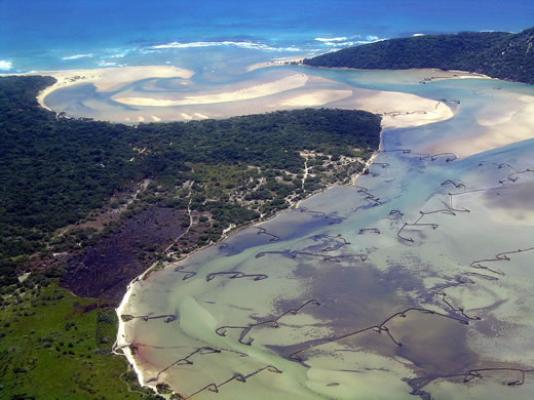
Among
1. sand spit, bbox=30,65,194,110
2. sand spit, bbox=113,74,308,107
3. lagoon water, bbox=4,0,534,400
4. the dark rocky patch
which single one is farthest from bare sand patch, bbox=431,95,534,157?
sand spit, bbox=30,65,194,110

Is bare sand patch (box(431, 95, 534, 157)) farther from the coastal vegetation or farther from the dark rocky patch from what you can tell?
the dark rocky patch

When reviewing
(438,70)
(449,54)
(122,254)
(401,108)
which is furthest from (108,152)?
(449,54)

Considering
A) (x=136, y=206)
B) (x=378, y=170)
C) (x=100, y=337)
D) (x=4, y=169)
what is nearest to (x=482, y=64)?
(x=378, y=170)

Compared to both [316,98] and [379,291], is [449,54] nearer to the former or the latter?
[316,98]

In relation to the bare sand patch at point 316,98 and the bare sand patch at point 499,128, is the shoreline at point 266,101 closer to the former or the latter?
the bare sand patch at point 316,98

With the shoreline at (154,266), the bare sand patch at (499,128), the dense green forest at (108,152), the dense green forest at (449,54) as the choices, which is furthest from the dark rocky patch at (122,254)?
the dense green forest at (449,54)

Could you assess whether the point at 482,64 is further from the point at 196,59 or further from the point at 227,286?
the point at 227,286
